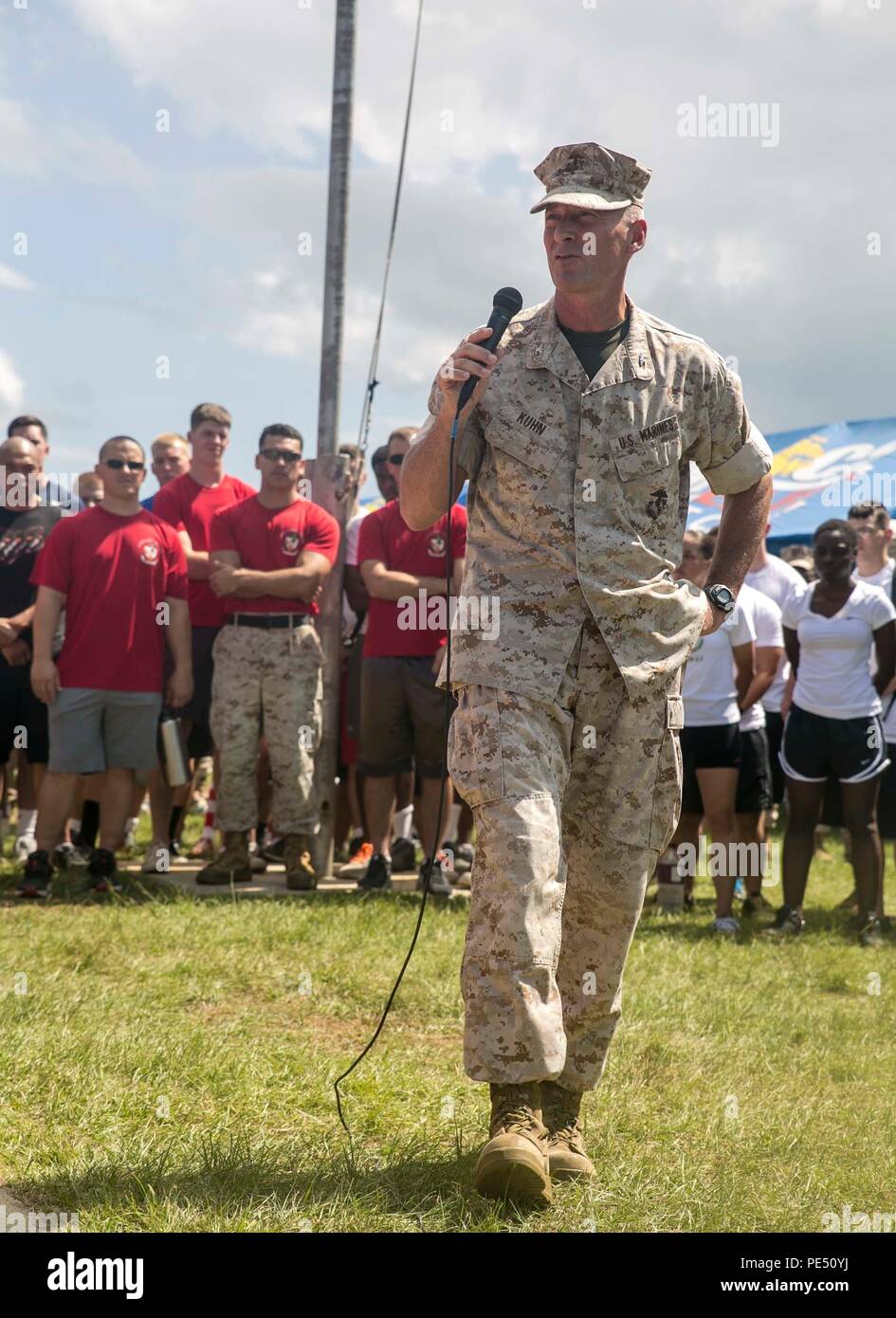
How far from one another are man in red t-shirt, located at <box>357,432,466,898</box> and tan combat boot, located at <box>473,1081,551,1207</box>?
5.18 m

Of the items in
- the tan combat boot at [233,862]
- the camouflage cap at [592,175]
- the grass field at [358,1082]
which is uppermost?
the camouflage cap at [592,175]

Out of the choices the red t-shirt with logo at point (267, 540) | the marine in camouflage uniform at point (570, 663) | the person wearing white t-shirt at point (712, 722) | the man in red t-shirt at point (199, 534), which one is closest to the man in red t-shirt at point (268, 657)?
the red t-shirt with logo at point (267, 540)

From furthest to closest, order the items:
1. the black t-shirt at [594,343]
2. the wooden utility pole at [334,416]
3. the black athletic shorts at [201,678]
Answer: the wooden utility pole at [334,416] < the black athletic shorts at [201,678] < the black t-shirt at [594,343]

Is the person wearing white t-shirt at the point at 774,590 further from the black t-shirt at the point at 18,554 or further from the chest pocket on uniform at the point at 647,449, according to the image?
the chest pocket on uniform at the point at 647,449

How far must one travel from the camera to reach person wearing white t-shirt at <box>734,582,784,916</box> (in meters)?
9.63

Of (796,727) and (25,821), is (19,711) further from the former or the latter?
(796,727)

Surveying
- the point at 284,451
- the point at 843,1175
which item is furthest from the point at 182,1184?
the point at 284,451

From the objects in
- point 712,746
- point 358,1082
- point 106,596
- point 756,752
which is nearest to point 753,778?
point 756,752

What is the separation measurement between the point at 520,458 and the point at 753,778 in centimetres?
608

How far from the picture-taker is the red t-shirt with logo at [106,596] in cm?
851

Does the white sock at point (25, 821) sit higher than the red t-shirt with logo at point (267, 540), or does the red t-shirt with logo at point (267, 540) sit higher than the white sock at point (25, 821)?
the red t-shirt with logo at point (267, 540)

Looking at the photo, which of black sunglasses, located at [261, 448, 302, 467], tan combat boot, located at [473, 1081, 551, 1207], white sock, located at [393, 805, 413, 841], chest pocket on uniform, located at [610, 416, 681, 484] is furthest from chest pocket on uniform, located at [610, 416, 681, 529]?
white sock, located at [393, 805, 413, 841]

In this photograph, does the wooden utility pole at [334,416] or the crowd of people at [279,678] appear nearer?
the crowd of people at [279,678]
